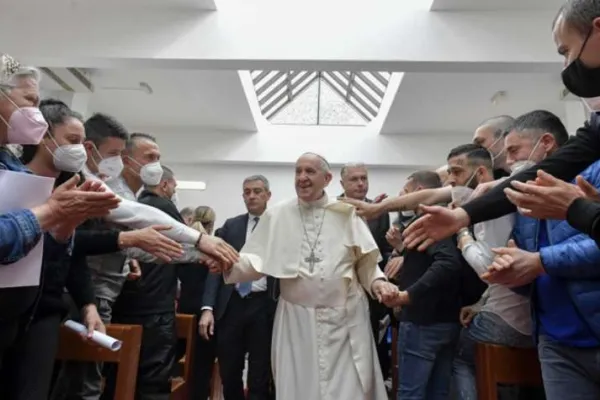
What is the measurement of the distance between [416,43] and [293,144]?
17.1 feet

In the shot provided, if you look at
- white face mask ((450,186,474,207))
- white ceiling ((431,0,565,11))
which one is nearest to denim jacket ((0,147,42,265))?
white face mask ((450,186,474,207))

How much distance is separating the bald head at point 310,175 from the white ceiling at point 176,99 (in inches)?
155

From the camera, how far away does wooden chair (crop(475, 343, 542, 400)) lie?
185 cm

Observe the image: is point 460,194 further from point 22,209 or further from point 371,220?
point 22,209

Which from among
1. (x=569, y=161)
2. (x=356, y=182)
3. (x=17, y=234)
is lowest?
(x=17, y=234)

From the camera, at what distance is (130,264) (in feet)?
8.87

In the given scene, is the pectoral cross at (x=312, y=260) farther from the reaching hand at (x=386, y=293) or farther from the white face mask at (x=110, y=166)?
the white face mask at (x=110, y=166)

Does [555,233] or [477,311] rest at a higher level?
[555,233]

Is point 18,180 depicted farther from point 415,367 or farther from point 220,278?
point 220,278

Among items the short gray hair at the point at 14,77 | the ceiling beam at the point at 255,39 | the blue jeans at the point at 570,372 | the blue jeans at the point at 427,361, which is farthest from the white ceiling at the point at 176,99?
the blue jeans at the point at 570,372

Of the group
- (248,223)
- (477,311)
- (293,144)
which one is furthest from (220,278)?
(293,144)

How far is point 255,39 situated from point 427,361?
3.41 metres

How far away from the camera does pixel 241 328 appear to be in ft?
11.5

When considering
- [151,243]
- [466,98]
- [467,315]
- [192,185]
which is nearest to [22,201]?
[151,243]
